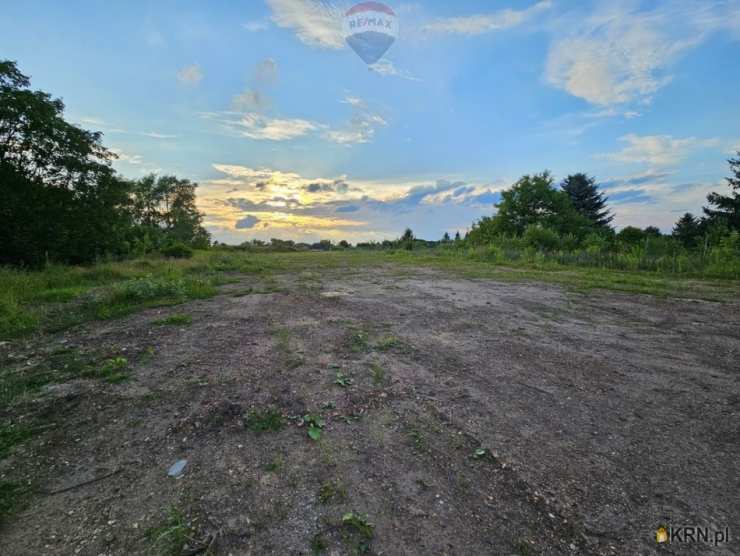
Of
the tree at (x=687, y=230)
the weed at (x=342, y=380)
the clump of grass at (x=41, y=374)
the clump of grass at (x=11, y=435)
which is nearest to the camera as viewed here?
the clump of grass at (x=11, y=435)

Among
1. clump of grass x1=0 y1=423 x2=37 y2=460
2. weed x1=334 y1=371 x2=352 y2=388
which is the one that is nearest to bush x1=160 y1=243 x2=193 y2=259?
clump of grass x1=0 y1=423 x2=37 y2=460

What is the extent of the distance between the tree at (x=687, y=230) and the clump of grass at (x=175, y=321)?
33753 mm

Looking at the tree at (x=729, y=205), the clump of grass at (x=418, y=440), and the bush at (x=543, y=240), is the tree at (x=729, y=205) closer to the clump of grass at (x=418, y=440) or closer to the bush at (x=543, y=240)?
the bush at (x=543, y=240)

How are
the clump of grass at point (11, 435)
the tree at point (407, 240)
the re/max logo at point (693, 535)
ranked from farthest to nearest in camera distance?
the tree at point (407, 240) → the clump of grass at point (11, 435) → the re/max logo at point (693, 535)

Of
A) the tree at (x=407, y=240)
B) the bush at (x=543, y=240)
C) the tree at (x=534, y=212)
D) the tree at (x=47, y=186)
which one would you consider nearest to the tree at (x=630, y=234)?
the bush at (x=543, y=240)

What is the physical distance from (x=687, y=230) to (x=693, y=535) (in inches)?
1515

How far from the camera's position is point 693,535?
160 centimetres

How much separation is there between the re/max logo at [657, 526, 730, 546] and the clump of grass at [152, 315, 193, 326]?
5.24m

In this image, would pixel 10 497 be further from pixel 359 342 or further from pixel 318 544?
pixel 359 342

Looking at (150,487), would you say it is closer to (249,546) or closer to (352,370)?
(249,546)

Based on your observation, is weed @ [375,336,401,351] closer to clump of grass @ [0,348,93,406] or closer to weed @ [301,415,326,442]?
weed @ [301,415,326,442]

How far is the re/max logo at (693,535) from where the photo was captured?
1.57 meters

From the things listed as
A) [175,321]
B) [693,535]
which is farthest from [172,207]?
[693,535]

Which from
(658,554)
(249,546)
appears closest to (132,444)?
(249,546)
